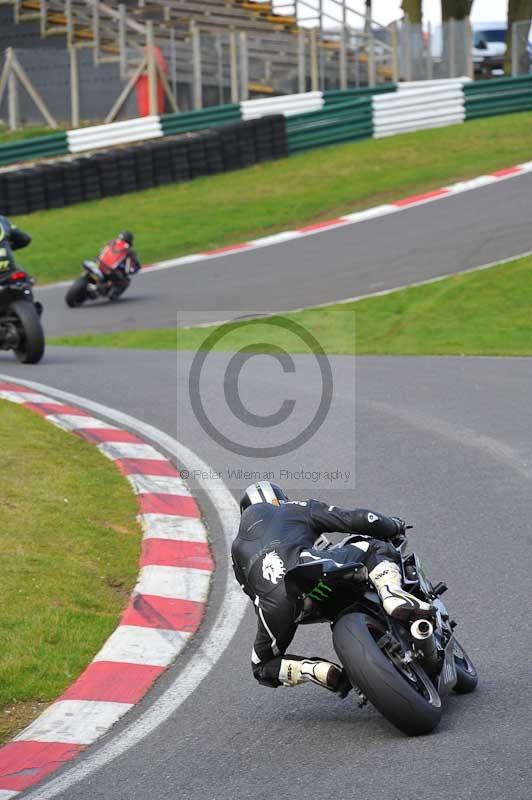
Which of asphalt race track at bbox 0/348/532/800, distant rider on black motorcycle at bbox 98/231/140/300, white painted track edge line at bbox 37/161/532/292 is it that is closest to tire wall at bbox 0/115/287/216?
white painted track edge line at bbox 37/161/532/292

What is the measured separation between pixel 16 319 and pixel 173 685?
8.65m

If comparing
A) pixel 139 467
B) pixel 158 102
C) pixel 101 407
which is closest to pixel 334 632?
pixel 139 467

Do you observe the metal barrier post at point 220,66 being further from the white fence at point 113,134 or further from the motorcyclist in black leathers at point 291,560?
the motorcyclist in black leathers at point 291,560

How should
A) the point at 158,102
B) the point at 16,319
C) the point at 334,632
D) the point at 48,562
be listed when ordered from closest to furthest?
the point at 334,632 < the point at 48,562 < the point at 16,319 < the point at 158,102

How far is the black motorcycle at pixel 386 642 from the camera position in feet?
15.4

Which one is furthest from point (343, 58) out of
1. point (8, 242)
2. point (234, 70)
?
point (8, 242)

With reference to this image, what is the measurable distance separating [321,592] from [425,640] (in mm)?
426

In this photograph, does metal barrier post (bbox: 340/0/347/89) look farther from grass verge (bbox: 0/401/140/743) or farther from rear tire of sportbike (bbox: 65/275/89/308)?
grass verge (bbox: 0/401/140/743)

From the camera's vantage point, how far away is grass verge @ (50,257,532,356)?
16.0 m

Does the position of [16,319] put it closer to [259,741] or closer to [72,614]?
[72,614]

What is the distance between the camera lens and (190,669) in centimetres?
591

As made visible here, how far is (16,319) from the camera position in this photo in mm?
13828

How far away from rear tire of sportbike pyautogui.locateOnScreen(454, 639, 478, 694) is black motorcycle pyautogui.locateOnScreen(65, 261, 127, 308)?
15.8 m

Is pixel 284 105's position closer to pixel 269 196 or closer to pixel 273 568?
pixel 269 196
